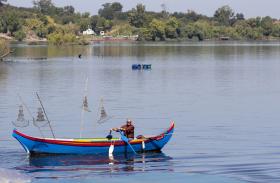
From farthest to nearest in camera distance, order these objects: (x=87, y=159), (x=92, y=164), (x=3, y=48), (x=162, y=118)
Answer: (x=3, y=48)
(x=162, y=118)
(x=87, y=159)
(x=92, y=164)

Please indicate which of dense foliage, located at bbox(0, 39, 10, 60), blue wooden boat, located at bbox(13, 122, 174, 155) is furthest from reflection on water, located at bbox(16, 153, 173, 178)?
dense foliage, located at bbox(0, 39, 10, 60)

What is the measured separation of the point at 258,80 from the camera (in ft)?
277

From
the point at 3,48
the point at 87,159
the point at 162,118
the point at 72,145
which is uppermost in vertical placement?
the point at 3,48

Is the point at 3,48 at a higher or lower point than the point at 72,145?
higher

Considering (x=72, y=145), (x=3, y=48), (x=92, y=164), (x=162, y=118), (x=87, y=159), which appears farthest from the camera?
(x=3, y=48)

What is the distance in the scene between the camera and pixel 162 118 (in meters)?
52.2

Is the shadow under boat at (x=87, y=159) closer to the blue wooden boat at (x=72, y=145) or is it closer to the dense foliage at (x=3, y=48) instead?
the blue wooden boat at (x=72, y=145)

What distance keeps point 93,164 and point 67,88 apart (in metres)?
38.4

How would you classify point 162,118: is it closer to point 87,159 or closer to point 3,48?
point 87,159

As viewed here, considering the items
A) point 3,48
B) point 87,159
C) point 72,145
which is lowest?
point 87,159

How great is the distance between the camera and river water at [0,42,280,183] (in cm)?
3459

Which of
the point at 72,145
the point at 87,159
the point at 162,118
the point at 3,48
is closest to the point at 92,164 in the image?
the point at 87,159

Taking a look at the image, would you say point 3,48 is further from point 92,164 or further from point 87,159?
point 92,164

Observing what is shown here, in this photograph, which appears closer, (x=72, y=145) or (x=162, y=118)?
(x=72, y=145)
